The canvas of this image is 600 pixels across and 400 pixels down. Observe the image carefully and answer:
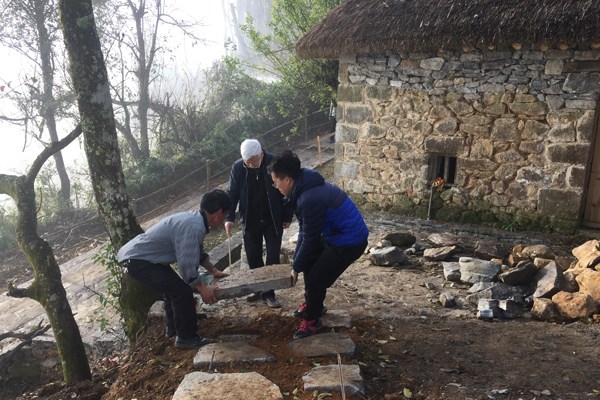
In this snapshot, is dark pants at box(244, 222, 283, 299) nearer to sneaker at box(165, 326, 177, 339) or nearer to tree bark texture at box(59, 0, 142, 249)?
sneaker at box(165, 326, 177, 339)

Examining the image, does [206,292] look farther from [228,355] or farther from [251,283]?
[228,355]

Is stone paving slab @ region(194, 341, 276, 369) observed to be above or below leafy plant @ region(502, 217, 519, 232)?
below

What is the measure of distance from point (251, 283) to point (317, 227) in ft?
2.73

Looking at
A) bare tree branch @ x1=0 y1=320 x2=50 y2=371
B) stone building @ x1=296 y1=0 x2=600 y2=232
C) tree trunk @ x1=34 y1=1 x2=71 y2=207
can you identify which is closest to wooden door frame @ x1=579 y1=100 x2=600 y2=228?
stone building @ x1=296 y1=0 x2=600 y2=232

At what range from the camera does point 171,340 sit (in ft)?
13.5

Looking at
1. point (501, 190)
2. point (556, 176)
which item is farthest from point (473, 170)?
point (556, 176)

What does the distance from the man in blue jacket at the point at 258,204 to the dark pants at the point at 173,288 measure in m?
0.90

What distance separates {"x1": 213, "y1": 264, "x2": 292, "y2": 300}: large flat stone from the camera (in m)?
3.96

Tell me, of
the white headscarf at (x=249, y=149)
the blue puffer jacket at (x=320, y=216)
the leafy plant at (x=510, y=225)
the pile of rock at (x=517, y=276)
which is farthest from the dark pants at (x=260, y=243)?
the leafy plant at (x=510, y=225)

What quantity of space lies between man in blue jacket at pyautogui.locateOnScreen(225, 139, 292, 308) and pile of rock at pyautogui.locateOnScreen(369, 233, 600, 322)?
1.72m

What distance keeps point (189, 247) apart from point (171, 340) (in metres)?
1.06

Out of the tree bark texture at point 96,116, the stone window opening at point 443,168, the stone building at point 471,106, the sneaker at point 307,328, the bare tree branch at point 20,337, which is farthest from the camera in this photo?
the stone window opening at point 443,168

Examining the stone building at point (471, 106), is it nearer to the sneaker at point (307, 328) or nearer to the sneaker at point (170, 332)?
the sneaker at point (307, 328)

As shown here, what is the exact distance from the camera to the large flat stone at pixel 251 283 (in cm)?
396
